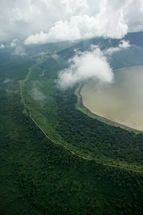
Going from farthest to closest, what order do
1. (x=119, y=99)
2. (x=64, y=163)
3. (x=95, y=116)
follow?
(x=119, y=99) → (x=95, y=116) → (x=64, y=163)

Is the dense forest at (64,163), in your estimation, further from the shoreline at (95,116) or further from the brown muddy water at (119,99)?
the brown muddy water at (119,99)

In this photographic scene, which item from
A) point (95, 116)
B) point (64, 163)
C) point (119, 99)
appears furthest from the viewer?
point (119, 99)

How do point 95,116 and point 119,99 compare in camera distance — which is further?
point 119,99

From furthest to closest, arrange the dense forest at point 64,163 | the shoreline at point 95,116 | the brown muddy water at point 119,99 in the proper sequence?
1. the brown muddy water at point 119,99
2. the shoreline at point 95,116
3. the dense forest at point 64,163

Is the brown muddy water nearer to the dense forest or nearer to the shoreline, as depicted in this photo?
the shoreline

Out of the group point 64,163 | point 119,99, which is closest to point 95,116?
point 119,99

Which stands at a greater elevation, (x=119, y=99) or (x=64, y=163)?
(x=64, y=163)

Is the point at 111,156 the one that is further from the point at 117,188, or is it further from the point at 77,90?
the point at 77,90

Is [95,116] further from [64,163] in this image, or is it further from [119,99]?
[64,163]

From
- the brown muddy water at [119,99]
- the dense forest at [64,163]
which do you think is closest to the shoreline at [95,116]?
the brown muddy water at [119,99]

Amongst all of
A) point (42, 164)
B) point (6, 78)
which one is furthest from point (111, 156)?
point (6, 78)
